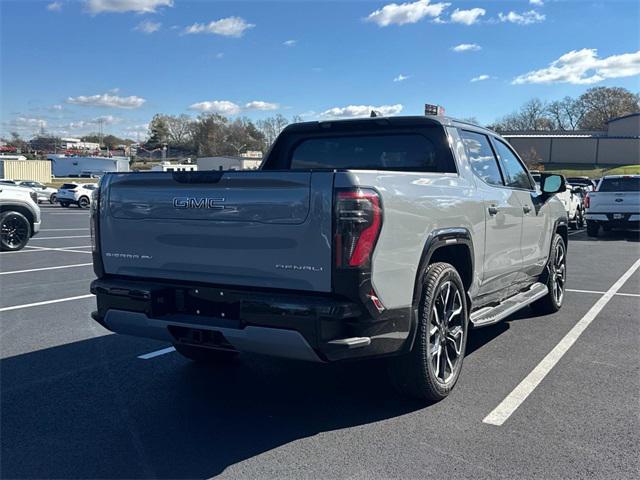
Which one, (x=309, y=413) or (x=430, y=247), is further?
(x=309, y=413)

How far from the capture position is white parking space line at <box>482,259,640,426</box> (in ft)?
13.5

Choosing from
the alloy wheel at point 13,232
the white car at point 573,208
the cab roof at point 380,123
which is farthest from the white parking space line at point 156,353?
the white car at point 573,208

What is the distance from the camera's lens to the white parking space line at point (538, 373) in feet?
13.5

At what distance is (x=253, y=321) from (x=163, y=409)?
1130mm

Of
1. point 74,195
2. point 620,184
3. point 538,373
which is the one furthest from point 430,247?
point 74,195

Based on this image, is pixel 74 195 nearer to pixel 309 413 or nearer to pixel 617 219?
pixel 617 219

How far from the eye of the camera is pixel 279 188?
141 inches

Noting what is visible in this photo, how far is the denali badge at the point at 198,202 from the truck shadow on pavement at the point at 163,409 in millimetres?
1419

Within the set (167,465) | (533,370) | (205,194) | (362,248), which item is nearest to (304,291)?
(362,248)

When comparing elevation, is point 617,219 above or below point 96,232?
below

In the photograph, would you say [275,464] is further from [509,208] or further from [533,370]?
[509,208]

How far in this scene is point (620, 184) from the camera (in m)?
17.1

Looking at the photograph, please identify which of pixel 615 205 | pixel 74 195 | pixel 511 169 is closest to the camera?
pixel 511 169

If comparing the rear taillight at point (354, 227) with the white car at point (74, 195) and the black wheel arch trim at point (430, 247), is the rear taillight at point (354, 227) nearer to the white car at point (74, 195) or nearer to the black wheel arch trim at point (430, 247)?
the black wheel arch trim at point (430, 247)
